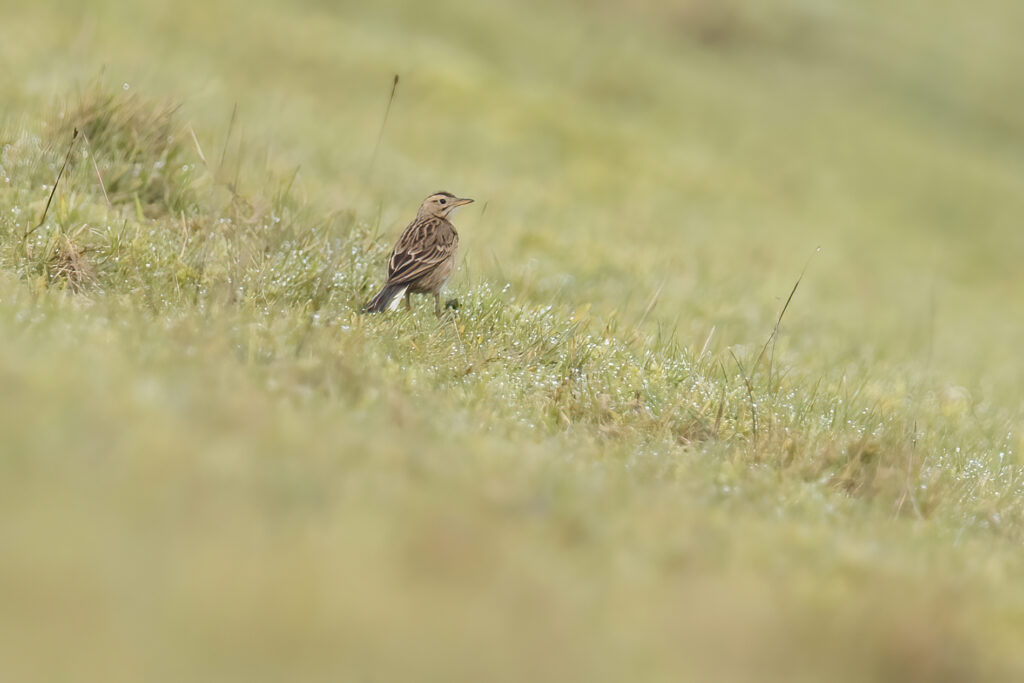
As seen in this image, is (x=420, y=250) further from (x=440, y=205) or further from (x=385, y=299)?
(x=440, y=205)

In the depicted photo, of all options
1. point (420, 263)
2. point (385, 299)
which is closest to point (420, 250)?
point (420, 263)

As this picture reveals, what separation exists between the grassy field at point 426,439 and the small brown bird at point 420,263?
0.22 m

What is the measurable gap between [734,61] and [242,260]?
26.5 m

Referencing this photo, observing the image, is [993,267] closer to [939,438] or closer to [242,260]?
[939,438]

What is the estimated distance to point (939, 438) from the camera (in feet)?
25.9

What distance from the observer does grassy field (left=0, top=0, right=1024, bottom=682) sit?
351cm

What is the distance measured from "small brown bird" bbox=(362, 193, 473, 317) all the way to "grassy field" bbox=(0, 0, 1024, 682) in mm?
218

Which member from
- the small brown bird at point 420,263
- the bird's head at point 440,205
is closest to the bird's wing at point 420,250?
the small brown bird at point 420,263

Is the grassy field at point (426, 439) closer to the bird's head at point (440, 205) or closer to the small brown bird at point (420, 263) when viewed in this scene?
the small brown bird at point (420, 263)

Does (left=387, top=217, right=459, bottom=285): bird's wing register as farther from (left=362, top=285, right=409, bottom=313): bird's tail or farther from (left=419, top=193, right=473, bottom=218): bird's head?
(left=419, top=193, right=473, bottom=218): bird's head

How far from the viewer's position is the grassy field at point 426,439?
11.5ft

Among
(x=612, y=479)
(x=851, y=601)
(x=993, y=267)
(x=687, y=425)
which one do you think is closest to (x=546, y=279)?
(x=687, y=425)

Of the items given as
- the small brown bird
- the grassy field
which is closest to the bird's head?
the small brown bird

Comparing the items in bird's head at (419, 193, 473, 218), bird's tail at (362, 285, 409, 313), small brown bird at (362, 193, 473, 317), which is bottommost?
bird's tail at (362, 285, 409, 313)
